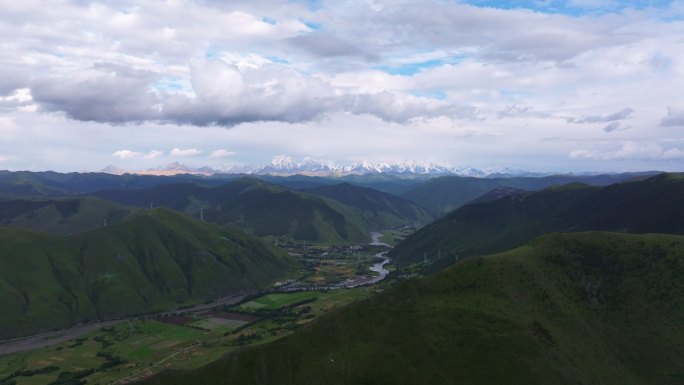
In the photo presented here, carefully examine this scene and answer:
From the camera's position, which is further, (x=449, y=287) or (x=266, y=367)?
(x=449, y=287)

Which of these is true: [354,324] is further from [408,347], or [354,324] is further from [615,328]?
[615,328]

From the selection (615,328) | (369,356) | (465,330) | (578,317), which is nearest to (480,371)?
(465,330)

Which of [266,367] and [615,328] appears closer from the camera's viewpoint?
[266,367]

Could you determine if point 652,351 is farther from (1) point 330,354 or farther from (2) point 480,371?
(1) point 330,354

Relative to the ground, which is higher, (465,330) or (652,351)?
(465,330)

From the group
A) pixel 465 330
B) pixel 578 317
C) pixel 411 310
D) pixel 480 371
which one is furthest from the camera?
pixel 578 317

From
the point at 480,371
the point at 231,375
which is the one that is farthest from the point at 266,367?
the point at 480,371

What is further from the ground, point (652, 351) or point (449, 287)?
point (449, 287)

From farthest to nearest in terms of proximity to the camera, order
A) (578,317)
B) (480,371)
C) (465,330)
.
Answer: (578,317), (465,330), (480,371)

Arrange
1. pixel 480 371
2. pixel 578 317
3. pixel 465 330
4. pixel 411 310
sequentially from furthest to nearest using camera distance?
pixel 578 317, pixel 411 310, pixel 465 330, pixel 480 371
